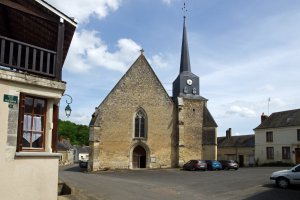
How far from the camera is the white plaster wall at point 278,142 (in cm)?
4141

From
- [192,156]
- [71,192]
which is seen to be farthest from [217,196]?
[192,156]

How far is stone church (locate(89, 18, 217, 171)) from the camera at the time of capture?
113 feet

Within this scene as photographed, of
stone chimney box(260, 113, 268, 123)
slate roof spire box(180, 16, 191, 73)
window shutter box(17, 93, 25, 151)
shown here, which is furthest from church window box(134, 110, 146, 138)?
window shutter box(17, 93, 25, 151)

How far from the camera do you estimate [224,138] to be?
6134 cm

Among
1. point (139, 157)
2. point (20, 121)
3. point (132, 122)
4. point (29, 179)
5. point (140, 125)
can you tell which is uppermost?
point (132, 122)

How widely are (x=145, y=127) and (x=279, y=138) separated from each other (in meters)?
17.1

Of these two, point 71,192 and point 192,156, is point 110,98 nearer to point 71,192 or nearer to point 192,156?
point 192,156

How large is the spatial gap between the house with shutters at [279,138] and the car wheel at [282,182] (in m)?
24.7

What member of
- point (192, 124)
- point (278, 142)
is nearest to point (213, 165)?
point (192, 124)

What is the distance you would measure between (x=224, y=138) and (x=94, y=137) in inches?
1285

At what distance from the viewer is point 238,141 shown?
56.3 m

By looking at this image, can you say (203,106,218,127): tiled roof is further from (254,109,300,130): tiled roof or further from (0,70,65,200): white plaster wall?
(0,70,65,200): white plaster wall

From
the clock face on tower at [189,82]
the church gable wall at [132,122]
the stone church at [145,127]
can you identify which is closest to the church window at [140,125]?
the stone church at [145,127]

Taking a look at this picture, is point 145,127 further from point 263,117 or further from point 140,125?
point 263,117
